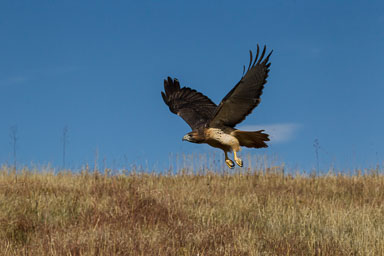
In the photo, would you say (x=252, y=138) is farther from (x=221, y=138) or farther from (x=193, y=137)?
(x=193, y=137)

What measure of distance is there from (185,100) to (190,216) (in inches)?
115

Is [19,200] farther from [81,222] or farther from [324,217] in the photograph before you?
[324,217]

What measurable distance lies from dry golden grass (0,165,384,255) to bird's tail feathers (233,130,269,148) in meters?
1.14

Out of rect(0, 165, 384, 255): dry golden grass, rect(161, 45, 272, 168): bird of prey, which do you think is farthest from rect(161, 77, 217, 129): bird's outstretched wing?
rect(0, 165, 384, 255): dry golden grass

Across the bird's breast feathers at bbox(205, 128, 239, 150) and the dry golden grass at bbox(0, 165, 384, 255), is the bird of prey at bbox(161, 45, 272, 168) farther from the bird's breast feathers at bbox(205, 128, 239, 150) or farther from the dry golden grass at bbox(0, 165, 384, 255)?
the dry golden grass at bbox(0, 165, 384, 255)

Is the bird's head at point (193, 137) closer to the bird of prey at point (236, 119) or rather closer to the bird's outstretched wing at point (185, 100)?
the bird of prey at point (236, 119)

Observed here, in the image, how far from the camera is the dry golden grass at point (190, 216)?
4.95 metres

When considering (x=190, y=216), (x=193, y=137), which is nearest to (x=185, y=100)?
(x=193, y=137)

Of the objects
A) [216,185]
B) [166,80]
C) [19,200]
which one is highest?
[166,80]

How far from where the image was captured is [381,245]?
4859 mm

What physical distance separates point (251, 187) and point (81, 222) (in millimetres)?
4802

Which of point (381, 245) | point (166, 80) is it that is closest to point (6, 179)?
point (166, 80)

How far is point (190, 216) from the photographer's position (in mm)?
6945

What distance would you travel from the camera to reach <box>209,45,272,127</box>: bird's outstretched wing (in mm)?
6316
